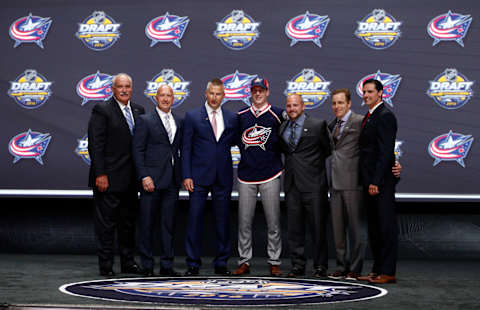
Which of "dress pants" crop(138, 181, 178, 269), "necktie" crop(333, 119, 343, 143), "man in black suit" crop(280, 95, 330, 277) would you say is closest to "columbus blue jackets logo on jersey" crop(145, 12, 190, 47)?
"man in black suit" crop(280, 95, 330, 277)

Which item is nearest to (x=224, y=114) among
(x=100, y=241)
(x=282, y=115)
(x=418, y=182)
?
(x=282, y=115)

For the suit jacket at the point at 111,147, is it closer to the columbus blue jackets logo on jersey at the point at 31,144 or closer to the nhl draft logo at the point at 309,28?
the columbus blue jackets logo on jersey at the point at 31,144

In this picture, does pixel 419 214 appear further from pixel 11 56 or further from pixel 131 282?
pixel 11 56

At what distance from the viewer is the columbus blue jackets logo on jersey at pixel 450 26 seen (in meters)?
5.43

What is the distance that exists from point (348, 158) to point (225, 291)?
1339 millimetres

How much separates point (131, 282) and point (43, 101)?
2.70 meters

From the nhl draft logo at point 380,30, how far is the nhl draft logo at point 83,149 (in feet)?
9.00

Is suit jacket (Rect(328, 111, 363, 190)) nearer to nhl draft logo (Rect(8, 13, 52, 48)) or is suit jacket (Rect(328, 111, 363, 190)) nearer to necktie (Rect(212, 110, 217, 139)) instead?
necktie (Rect(212, 110, 217, 139))

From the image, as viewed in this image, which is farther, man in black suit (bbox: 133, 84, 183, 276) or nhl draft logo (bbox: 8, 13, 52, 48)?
nhl draft logo (bbox: 8, 13, 52, 48)

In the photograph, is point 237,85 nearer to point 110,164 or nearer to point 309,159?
point 309,159

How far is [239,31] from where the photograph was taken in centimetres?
567

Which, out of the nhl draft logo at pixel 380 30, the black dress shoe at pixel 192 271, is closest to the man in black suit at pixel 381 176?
the black dress shoe at pixel 192 271

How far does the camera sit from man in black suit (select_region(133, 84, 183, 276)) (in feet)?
13.9

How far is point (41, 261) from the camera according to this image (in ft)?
17.3
